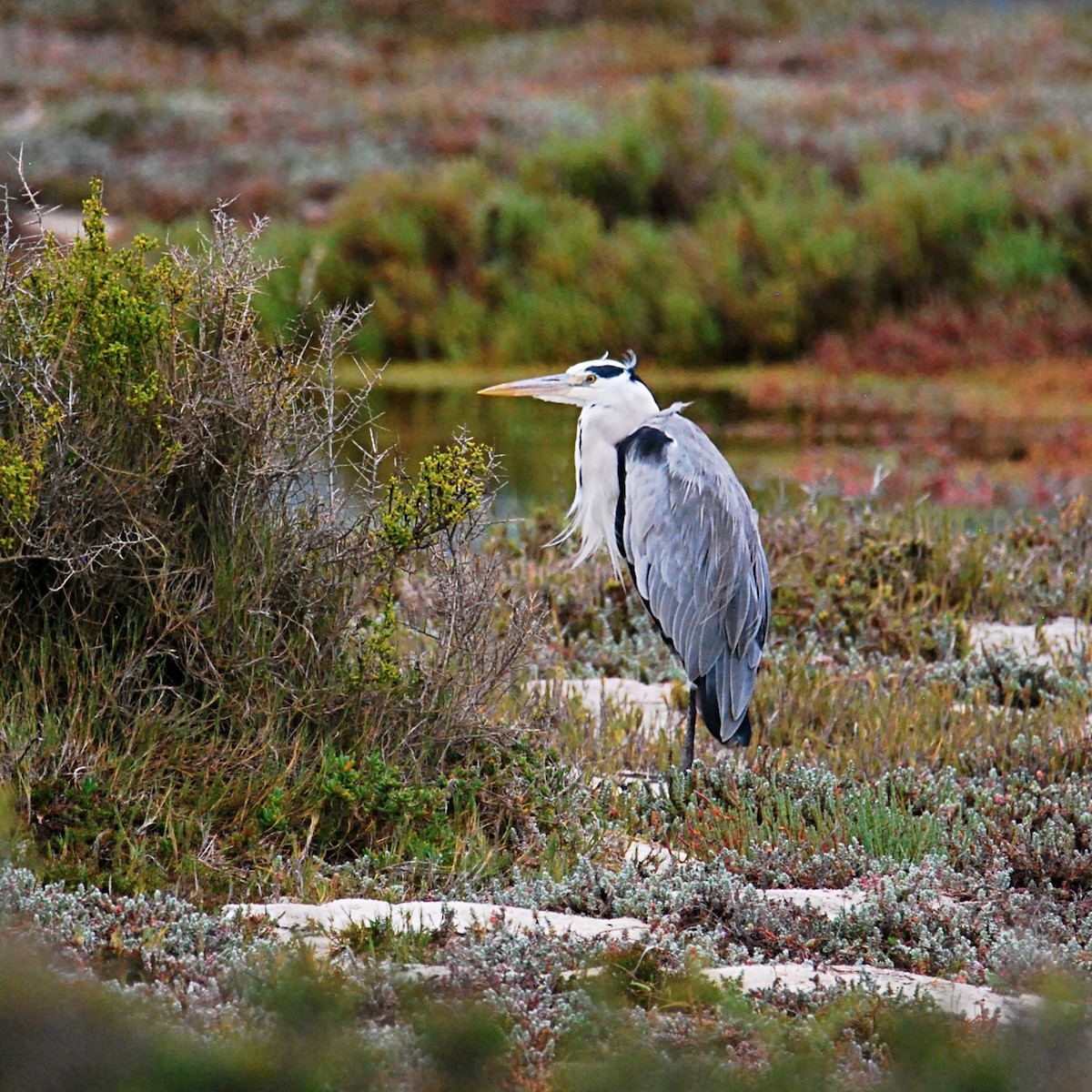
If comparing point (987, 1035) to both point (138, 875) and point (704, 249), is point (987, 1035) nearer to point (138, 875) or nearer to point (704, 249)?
point (138, 875)

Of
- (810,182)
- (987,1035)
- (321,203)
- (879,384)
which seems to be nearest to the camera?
(987,1035)

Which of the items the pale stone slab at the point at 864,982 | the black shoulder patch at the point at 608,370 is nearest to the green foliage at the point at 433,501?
the black shoulder patch at the point at 608,370

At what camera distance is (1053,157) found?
18.7 meters

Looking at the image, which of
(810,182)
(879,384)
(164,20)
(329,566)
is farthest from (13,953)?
(164,20)

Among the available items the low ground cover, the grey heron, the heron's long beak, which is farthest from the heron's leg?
the heron's long beak

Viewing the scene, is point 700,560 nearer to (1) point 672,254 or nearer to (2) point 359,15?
(1) point 672,254

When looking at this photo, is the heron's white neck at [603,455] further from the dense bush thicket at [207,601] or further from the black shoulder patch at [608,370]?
the dense bush thicket at [207,601]

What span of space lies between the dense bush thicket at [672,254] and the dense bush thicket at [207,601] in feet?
37.0

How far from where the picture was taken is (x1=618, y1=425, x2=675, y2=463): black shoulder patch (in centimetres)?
584

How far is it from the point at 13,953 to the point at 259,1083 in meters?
0.50

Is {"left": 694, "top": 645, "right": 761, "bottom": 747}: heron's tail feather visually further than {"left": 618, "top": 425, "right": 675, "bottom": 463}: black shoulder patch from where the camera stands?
No

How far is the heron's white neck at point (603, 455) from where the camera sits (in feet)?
19.5

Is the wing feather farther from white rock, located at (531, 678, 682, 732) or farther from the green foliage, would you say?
the green foliage

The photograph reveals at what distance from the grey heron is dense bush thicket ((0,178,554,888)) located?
0.91 metres
